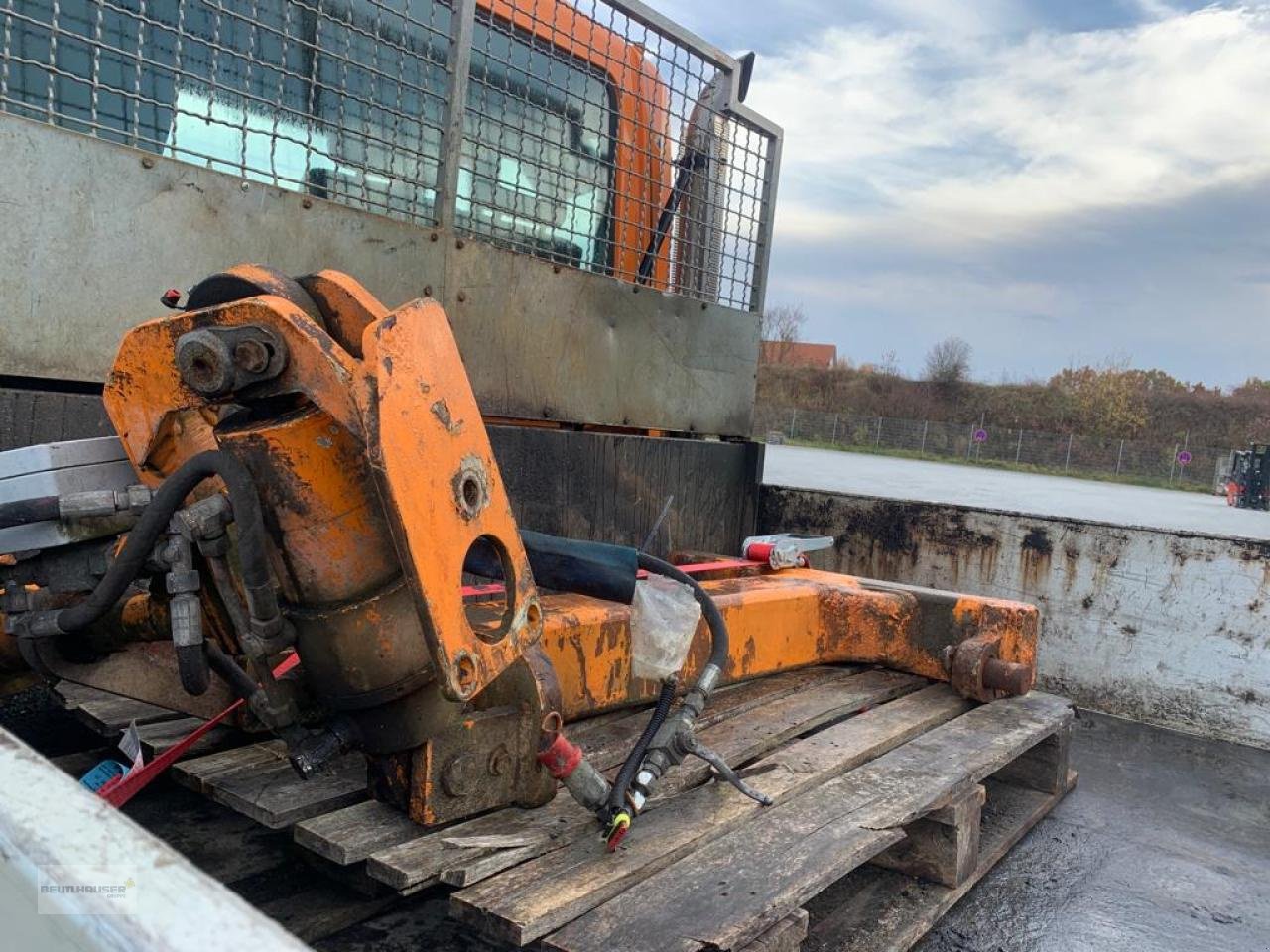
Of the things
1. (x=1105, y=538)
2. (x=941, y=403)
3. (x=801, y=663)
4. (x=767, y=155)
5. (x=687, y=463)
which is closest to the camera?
(x=801, y=663)

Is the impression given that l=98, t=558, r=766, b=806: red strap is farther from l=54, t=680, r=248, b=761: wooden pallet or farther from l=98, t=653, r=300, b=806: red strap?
l=54, t=680, r=248, b=761: wooden pallet

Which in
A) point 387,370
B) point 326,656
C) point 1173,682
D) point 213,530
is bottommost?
point 1173,682

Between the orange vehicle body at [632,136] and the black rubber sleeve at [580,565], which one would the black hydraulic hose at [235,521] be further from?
the orange vehicle body at [632,136]

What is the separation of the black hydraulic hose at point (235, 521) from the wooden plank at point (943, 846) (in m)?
1.48

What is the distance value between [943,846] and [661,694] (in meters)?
0.75

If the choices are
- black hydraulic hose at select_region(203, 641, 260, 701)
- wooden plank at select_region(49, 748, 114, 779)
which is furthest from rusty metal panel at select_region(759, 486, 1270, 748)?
black hydraulic hose at select_region(203, 641, 260, 701)

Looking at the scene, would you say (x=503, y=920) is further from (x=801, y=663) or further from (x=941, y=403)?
(x=941, y=403)

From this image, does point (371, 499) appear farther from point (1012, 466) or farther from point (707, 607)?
point (1012, 466)

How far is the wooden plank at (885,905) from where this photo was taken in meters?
1.96

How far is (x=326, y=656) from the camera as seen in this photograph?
4.87 feet

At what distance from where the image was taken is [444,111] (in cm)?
291

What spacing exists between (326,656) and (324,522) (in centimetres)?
21

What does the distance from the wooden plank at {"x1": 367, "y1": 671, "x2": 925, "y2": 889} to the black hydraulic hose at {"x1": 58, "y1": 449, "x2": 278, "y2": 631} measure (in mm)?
440

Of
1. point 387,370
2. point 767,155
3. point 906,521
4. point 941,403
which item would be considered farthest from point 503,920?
point 941,403
